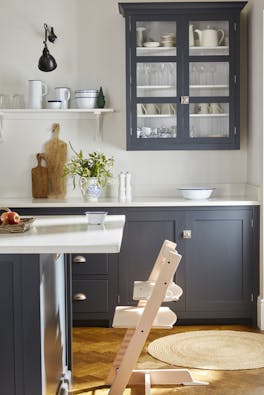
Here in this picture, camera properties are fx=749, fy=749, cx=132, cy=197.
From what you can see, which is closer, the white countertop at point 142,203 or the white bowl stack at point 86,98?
the white countertop at point 142,203

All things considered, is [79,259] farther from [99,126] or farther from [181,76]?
[181,76]

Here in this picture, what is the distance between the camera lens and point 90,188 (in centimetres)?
536

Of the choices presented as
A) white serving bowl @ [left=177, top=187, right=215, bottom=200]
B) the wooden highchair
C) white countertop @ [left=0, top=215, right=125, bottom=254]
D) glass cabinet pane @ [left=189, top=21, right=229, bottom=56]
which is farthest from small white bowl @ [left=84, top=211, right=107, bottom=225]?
glass cabinet pane @ [left=189, top=21, right=229, bottom=56]

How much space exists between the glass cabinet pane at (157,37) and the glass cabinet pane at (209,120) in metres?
0.45

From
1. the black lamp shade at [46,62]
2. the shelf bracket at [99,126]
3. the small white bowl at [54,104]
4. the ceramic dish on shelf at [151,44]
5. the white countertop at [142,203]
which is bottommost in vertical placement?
the white countertop at [142,203]

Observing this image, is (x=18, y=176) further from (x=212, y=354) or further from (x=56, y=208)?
(x=212, y=354)

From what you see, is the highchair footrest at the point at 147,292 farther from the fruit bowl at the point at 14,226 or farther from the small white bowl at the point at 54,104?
the small white bowl at the point at 54,104

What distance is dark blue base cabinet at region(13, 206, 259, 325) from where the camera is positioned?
5.30 m

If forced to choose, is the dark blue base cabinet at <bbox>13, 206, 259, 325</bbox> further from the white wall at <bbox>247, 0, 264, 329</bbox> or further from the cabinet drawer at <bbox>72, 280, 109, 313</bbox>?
the white wall at <bbox>247, 0, 264, 329</bbox>

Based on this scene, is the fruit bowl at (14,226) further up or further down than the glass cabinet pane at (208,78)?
further down

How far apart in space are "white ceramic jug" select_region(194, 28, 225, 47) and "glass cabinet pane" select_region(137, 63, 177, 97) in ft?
0.90

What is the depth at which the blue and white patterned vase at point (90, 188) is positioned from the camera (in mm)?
5359

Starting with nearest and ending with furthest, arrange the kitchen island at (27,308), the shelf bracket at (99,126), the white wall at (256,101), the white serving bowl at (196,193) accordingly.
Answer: the kitchen island at (27,308) < the white wall at (256,101) < the white serving bowl at (196,193) < the shelf bracket at (99,126)

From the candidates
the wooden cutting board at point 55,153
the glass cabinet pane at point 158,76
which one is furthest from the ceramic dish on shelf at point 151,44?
the wooden cutting board at point 55,153
